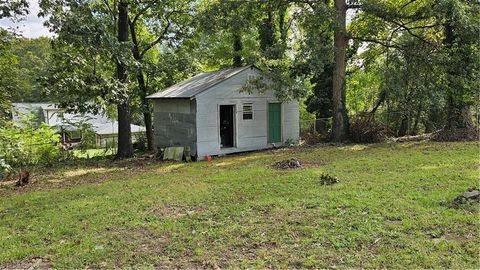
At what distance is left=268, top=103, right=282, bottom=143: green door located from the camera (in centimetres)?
1473

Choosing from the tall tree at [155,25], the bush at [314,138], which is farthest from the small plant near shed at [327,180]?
the tall tree at [155,25]

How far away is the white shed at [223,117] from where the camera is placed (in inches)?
506

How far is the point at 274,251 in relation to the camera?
4.14 meters

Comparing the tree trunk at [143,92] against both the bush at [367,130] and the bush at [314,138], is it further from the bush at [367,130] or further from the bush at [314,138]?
the bush at [367,130]

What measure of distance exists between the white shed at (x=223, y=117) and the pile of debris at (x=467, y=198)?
8.81 meters

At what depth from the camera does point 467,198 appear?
5.21m

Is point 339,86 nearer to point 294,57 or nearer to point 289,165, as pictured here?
point 294,57

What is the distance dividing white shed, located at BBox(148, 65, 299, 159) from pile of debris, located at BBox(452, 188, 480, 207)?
8.81 metres

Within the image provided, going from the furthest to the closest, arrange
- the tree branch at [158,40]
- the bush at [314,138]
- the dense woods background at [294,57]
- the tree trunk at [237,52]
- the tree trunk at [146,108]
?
the tree trunk at [237,52] < the tree branch at [158,40] < the tree trunk at [146,108] < the bush at [314,138] < the dense woods background at [294,57]

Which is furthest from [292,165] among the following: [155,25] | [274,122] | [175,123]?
[155,25]

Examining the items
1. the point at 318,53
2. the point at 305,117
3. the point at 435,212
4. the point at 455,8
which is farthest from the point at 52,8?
the point at 305,117

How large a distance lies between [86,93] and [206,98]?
4.06 metres

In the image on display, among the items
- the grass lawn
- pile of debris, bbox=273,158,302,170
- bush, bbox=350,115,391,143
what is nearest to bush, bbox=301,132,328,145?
Answer: bush, bbox=350,115,391,143

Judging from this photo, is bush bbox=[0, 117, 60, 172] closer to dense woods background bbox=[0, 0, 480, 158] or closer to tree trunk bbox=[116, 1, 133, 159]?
dense woods background bbox=[0, 0, 480, 158]
